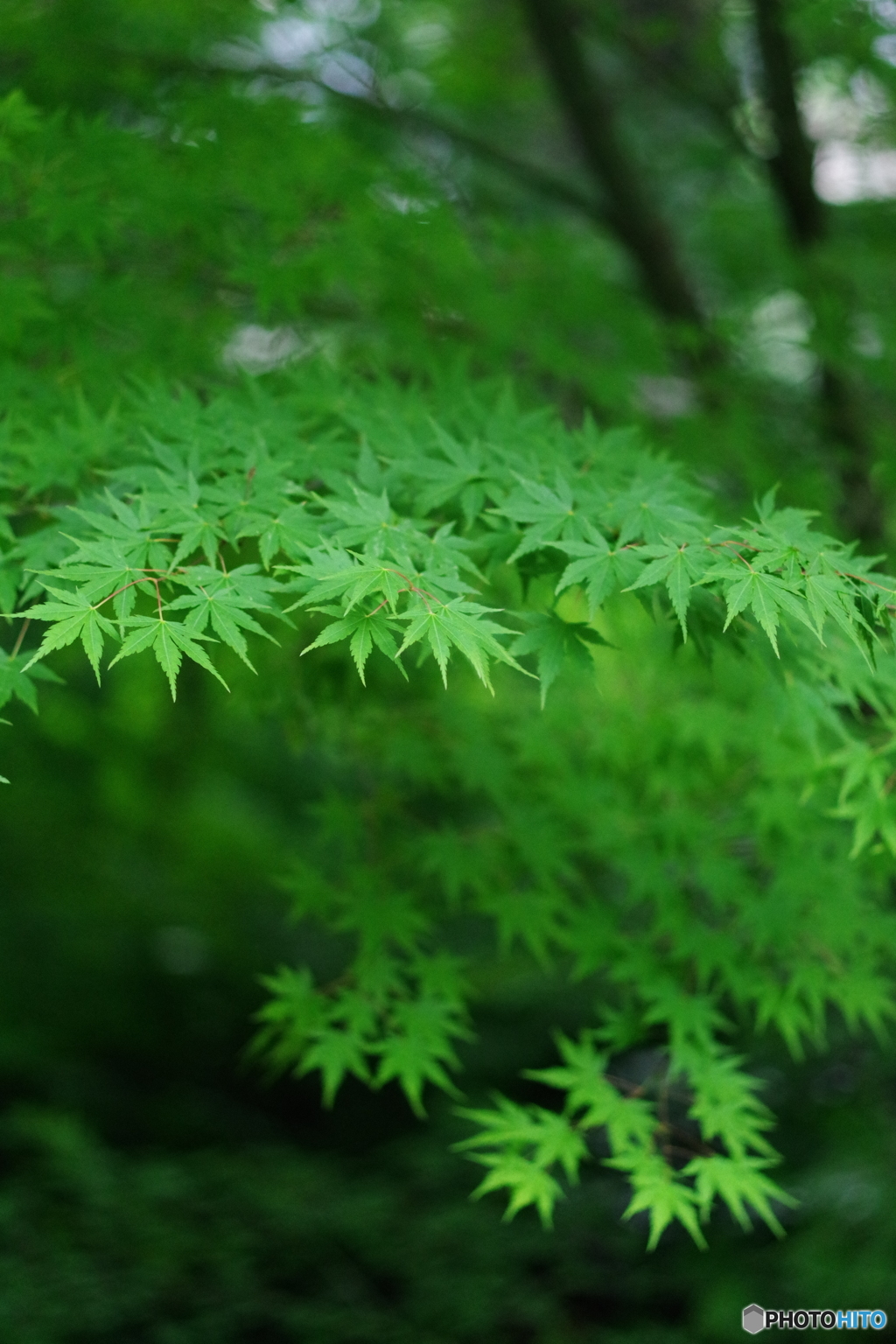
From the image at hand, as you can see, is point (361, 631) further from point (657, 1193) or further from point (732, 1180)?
point (732, 1180)

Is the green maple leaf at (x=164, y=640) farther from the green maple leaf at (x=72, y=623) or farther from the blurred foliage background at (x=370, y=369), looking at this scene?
the blurred foliage background at (x=370, y=369)

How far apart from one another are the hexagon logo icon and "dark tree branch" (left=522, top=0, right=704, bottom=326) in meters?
3.40

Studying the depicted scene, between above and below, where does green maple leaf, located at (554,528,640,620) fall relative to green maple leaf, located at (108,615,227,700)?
below

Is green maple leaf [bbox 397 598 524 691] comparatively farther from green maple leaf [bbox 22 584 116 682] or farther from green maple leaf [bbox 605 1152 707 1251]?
green maple leaf [bbox 605 1152 707 1251]

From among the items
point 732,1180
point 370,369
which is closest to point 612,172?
point 370,369

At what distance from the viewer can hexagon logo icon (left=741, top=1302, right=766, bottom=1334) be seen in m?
3.63

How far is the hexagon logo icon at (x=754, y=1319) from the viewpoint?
3.63 meters

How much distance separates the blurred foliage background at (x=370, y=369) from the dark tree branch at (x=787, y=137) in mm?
15

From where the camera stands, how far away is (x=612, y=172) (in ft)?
13.5

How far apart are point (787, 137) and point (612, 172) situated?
0.62m

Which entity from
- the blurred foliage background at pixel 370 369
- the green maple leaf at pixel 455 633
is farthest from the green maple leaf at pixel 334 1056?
the green maple leaf at pixel 455 633

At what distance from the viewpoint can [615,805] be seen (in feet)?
8.99

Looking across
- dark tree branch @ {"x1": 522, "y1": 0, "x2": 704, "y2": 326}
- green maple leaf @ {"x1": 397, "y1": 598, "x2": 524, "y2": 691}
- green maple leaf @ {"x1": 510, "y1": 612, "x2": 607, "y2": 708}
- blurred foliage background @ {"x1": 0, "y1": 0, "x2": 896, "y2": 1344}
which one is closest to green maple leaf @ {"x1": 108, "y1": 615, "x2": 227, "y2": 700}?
green maple leaf @ {"x1": 397, "y1": 598, "x2": 524, "y2": 691}

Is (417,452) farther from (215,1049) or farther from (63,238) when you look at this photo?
(215,1049)
